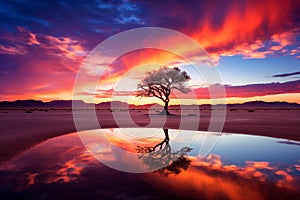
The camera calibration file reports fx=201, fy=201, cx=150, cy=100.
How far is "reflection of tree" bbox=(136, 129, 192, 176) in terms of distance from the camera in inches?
263

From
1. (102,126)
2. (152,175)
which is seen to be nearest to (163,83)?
(102,126)

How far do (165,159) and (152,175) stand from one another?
201 cm

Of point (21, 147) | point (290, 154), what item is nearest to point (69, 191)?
point (21, 147)

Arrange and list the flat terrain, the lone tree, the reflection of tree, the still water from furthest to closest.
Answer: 1. the lone tree
2. the flat terrain
3. the reflection of tree
4. the still water

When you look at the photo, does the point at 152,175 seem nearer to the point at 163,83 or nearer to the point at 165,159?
the point at 165,159

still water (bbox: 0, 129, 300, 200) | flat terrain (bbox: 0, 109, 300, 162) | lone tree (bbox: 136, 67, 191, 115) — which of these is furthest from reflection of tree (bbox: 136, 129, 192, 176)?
lone tree (bbox: 136, 67, 191, 115)

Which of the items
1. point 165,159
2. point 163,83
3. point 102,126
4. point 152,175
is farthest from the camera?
point 163,83

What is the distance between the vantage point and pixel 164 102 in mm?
46312

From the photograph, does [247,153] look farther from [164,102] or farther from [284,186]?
[164,102]

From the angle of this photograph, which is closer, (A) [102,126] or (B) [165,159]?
(B) [165,159]

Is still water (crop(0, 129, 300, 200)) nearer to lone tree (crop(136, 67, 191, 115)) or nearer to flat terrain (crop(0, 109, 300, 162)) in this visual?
flat terrain (crop(0, 109, 300, 162))

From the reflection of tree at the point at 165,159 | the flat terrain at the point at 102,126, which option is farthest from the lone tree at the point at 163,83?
the reflection of tree at the point at 165,159

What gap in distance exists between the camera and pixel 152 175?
6.05 meters

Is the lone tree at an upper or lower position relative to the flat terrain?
upper
